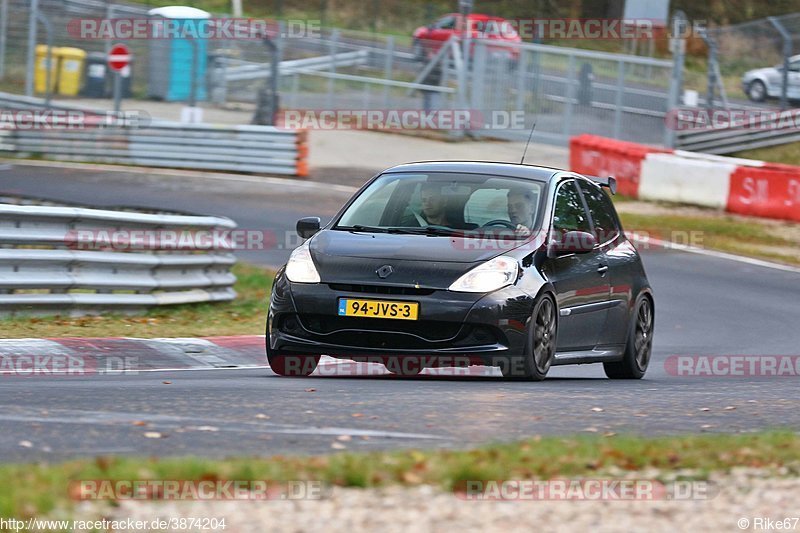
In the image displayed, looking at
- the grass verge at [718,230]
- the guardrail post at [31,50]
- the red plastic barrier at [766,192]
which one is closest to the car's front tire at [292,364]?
the grass verge at [718,230]

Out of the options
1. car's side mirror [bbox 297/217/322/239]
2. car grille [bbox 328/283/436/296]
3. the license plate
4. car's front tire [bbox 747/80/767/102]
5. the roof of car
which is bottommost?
the license plate

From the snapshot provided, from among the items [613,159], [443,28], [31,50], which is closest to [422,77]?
[613,159]

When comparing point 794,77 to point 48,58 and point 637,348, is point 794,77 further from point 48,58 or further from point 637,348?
point 637,348

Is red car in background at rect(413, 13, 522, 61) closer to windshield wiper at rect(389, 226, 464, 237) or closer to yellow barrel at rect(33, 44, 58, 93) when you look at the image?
yellow barrel at rect(33, 44, 58, 93)

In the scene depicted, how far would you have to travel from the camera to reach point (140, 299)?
13.4 m

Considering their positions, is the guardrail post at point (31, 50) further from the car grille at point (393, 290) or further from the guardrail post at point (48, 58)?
the car grille at point (393, 290)

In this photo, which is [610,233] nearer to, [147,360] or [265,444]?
[147,360]

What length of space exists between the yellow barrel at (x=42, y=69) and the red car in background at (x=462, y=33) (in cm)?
785

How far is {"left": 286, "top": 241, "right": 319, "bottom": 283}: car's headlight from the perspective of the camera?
9359 mm

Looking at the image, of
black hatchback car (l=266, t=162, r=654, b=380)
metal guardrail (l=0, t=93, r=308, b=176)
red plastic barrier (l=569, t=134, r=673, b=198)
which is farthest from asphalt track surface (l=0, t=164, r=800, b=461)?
metal guardrail (l=0, t=93, r=308, b=176)

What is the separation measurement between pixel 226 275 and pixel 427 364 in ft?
19.3

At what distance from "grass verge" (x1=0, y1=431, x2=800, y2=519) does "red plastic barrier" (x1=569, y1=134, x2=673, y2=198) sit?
1961cm

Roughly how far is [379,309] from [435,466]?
11.5ft

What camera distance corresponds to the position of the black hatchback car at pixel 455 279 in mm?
9117
